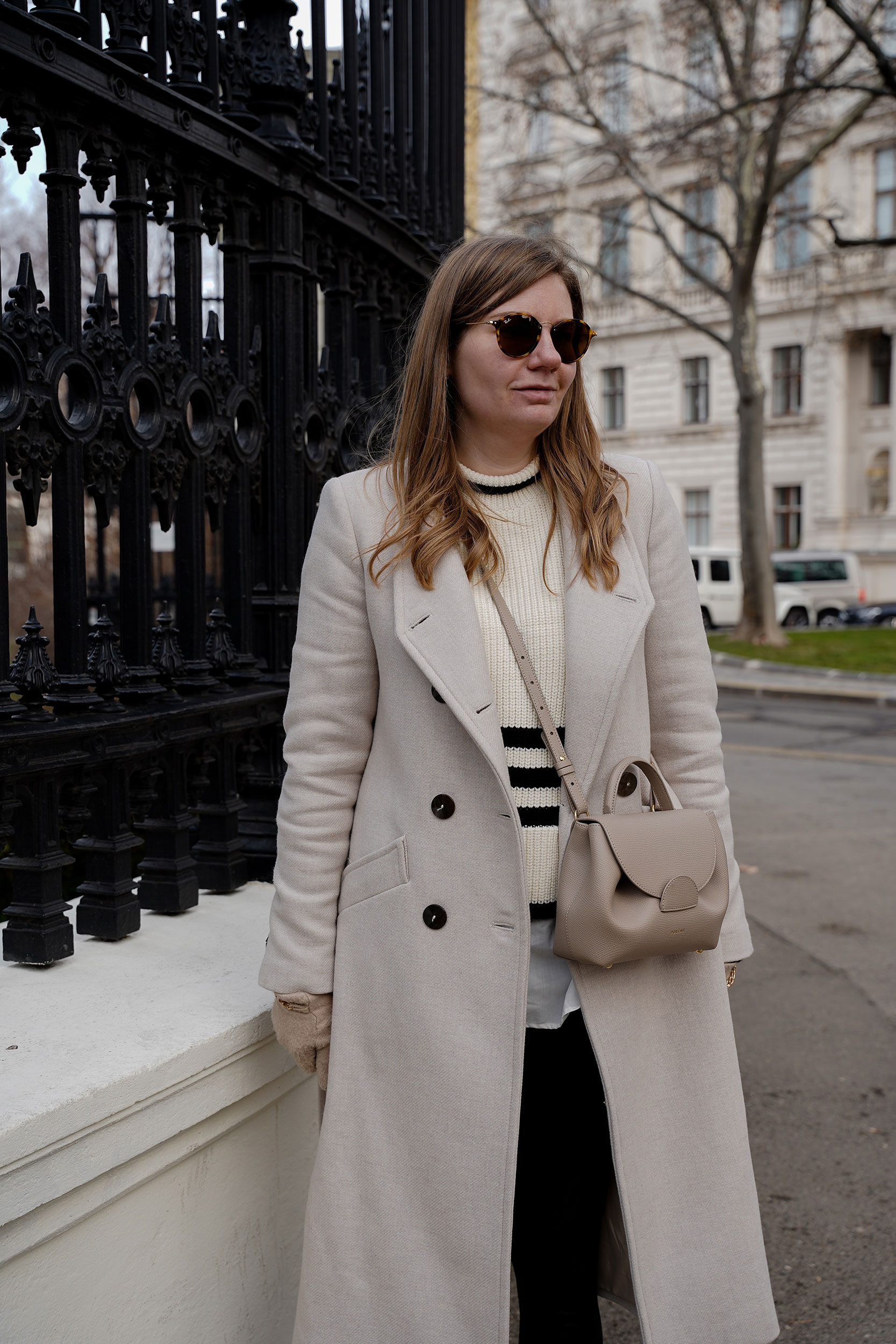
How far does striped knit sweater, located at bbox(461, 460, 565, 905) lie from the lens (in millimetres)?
1920

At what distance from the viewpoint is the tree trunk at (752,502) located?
2123cm

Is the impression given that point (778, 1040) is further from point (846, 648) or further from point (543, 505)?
point (846, 648)

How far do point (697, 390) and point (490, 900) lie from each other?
38240 millimetres

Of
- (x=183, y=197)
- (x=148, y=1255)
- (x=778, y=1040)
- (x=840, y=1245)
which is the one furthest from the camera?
(x=778, y=1040)

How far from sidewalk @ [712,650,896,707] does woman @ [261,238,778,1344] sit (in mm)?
13054

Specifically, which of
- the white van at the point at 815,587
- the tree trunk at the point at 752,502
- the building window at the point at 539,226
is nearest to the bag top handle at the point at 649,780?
the building window at the point at 539,226

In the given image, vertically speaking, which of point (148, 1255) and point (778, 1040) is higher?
point (148, 1255)

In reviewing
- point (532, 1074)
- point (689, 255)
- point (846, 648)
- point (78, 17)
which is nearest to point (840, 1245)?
point (532, 1074)

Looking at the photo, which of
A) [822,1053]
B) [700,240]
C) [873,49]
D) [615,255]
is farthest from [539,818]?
[700,240]

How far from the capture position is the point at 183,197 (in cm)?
254

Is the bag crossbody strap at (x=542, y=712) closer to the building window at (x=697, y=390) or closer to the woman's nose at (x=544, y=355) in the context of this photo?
the woman's nose at (x=544, y=355)

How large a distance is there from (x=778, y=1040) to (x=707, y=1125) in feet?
7.98

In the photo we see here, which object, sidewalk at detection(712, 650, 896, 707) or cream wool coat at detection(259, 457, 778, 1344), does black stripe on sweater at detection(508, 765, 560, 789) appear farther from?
sidewalk at detection(712, 650, 896, 707)

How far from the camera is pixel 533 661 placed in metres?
1.97
